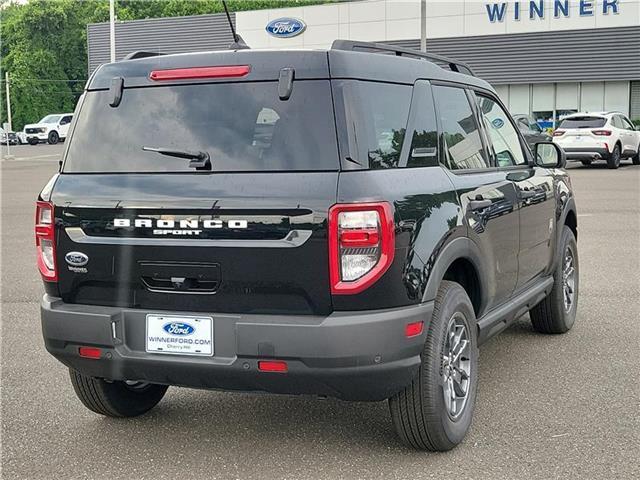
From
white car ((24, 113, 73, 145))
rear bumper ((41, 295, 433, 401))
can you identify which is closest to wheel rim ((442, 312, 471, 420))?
rear bumper ((41, 295, 433, 401))

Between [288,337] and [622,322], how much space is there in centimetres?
402

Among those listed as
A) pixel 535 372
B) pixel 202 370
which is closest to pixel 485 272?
pixel 535 372

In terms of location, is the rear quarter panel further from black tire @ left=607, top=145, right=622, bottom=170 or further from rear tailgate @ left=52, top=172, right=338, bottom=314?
black tire @ left=607, top=145, right=622, bottom=170

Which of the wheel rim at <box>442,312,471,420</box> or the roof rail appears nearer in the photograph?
the wheel rim at <box>442,312,471,420</box>

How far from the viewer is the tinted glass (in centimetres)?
348

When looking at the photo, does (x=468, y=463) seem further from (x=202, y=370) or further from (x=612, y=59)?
(x=612, y=59)

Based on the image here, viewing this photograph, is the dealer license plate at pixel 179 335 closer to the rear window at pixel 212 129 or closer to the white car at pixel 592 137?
the rear window at pixel 212 129

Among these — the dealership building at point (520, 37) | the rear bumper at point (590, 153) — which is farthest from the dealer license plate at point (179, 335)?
the dealership building at point (520, 37)

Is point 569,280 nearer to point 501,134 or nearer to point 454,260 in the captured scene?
point 501,134

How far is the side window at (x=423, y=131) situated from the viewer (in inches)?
154

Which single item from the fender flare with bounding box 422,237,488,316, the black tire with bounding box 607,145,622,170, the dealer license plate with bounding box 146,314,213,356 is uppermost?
the fender flare with bounding box 422,237,488,316

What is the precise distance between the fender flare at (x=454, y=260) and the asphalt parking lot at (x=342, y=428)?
0.78 meters

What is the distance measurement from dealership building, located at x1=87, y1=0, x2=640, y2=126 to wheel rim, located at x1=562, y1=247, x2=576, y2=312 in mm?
29577

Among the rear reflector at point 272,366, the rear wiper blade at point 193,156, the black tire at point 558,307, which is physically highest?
the rear wiper blade at point 193,156
